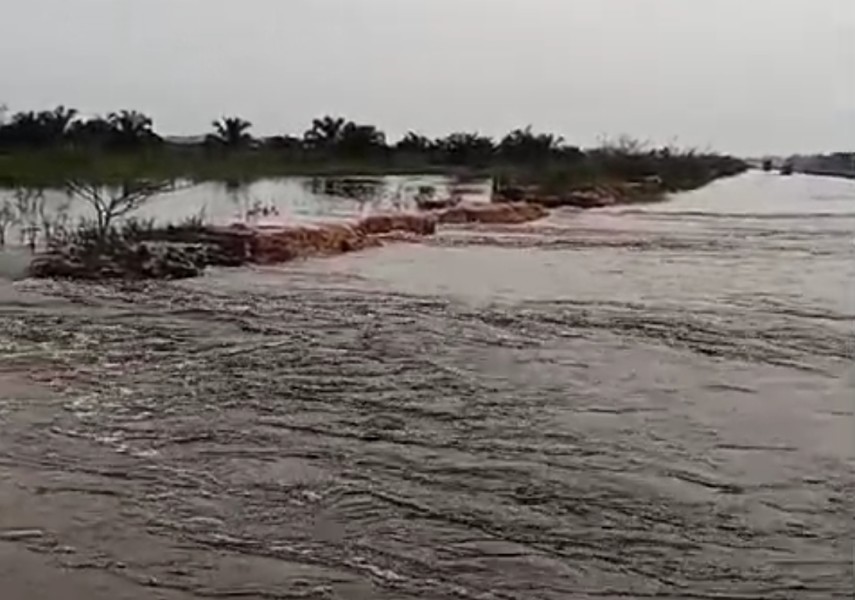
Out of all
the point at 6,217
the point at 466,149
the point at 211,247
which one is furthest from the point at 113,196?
the point at 466,149

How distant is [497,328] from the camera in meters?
7.90

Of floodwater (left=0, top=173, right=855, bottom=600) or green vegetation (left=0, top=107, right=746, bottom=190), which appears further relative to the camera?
green vegetation (left=0, top=107, right=746, bottom=190)

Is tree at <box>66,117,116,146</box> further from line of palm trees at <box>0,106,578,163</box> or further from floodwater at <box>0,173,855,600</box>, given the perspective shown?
floodwater at <box>0,173,855,600</box>

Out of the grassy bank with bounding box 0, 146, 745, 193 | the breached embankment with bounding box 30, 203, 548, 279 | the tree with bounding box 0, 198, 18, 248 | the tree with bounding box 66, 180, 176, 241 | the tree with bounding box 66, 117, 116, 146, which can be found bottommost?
the breached embankment with bounding box 30, 203, 548, 279

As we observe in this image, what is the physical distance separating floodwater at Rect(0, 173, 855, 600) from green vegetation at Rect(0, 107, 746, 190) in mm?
6103

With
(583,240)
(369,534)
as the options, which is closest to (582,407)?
(369,534)

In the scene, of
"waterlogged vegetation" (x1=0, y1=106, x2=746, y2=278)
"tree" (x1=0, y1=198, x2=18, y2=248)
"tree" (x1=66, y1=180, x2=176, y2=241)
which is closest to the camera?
"waterlogged vegetation" (x1=0, y1=106, x2=746, y2=278)

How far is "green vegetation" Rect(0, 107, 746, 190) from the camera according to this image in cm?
1559

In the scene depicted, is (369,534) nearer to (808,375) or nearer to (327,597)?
(327,597)

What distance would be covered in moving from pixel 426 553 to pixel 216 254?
976cm

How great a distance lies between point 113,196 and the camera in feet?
47.1

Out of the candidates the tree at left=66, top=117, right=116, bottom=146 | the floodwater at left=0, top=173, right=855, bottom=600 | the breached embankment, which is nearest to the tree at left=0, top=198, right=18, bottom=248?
the breached embankment

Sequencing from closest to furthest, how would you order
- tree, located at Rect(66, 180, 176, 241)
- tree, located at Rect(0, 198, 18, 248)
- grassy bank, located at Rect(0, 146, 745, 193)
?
tree, located at Rect(66, 180, 176, 241) → tree, located at Rect(0, 198, 18, 248) → grassy bank, located at Rect(0, 146, 745, 193)

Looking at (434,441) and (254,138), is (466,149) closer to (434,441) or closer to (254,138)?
(254,138)
